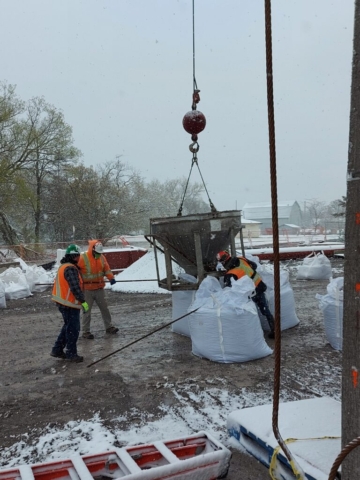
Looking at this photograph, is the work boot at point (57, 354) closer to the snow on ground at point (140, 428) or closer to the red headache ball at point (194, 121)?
the snow on ground at point (140, 428)

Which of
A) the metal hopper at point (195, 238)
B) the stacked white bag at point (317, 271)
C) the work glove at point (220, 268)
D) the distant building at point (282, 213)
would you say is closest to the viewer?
the metal hopper at point (195, 238)

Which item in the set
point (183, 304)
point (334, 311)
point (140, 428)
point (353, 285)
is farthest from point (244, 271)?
point (353, 285)

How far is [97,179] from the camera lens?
34.2 m

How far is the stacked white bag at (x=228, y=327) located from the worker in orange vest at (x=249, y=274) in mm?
451

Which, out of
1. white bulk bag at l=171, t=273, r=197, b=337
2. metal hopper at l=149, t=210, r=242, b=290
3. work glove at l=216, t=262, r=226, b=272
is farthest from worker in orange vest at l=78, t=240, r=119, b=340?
work glove at l=216, t=262, r=226, b=272

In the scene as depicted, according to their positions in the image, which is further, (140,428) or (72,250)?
(72,250)

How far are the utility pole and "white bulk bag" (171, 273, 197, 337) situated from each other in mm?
4811

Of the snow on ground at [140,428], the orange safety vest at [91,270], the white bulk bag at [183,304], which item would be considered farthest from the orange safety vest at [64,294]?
the snow on ground at [140,428]

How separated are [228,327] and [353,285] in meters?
3.70

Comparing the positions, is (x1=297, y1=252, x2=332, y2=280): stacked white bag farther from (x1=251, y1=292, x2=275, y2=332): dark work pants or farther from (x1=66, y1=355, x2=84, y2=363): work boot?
(x1=66, y1=355, x2=84, y2=363): work boot

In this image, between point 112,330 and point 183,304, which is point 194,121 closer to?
point 183,304

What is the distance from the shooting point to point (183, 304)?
6.71 metres

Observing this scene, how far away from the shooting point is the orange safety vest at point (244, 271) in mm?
6051

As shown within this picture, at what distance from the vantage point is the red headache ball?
6754mm
